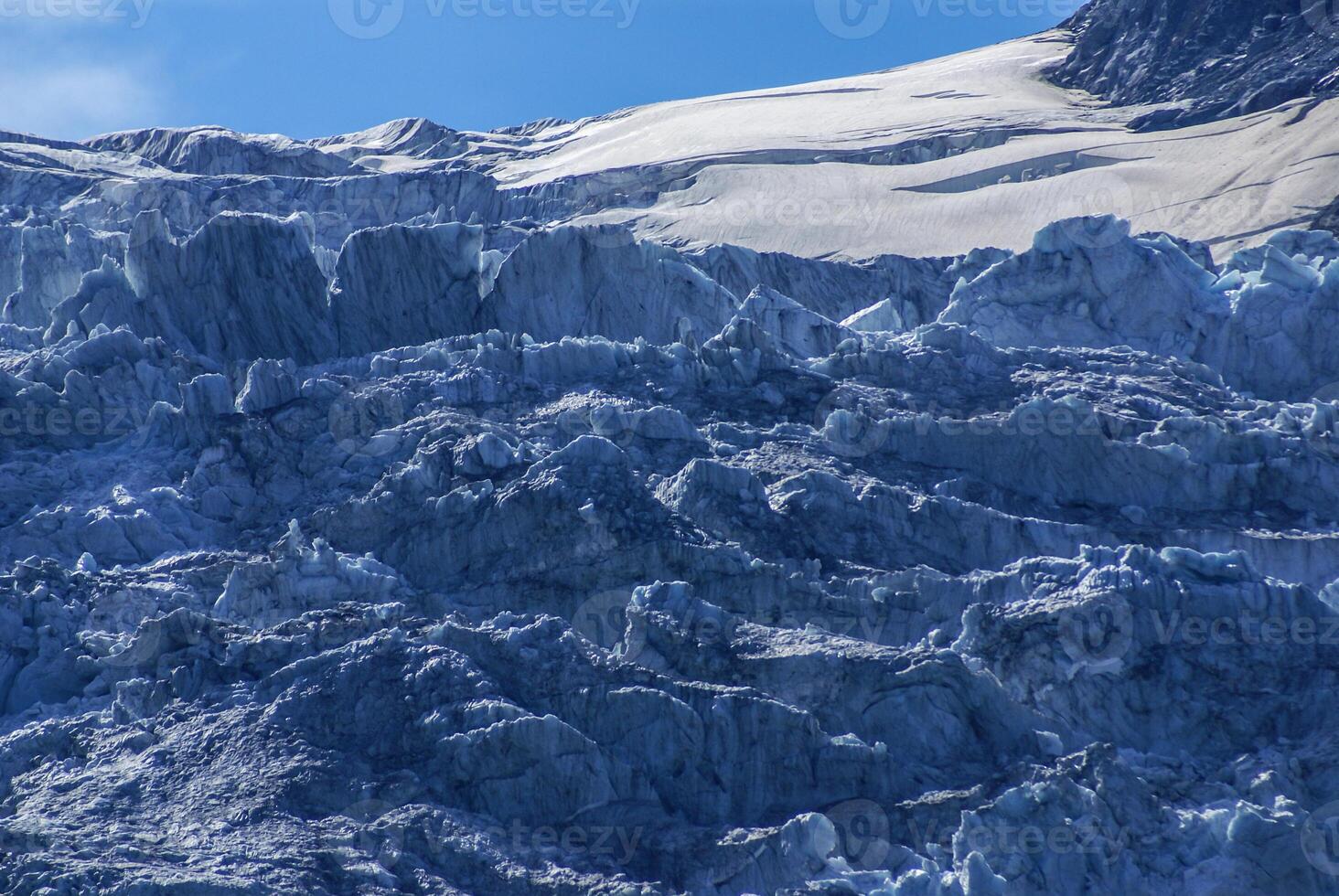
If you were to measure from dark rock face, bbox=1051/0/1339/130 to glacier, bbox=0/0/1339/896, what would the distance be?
13114mm

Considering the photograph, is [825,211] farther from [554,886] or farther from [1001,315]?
[554,886]

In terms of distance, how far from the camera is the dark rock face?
4691 centimetres

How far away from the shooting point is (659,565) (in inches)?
765

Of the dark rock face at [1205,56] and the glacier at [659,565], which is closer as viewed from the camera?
the glacier at [659,565]

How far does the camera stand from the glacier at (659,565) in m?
15.5

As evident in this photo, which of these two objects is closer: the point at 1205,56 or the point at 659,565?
the point at 659,565

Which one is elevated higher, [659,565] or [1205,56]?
[1205,56]

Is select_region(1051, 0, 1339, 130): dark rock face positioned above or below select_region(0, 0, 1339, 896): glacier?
above

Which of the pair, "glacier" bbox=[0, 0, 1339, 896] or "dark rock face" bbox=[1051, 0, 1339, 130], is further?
"dark rock face" bbox=[1051, 0, 1339, 130]

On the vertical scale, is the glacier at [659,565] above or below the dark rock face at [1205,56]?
below

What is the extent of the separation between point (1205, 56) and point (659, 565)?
36846 millimetres

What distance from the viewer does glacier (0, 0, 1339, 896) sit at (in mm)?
15531

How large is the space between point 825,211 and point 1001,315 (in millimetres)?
14157

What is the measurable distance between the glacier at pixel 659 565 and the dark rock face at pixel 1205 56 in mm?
13114
